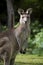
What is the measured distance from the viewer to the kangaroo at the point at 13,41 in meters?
7.10

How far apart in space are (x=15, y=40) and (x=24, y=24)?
0.41m

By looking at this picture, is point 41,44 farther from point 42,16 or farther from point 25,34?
point 42,16

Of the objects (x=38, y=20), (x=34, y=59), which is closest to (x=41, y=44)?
(x=34, y=59)

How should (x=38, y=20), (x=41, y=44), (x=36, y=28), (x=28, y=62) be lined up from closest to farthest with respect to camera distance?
(x=28, y=62)
(x=41, y=44)
(x=36, y=28)
(x=38, y=20)

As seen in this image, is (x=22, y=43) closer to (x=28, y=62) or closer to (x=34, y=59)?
(x=28, y=62)

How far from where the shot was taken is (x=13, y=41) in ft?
23.5

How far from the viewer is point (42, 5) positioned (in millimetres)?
17844

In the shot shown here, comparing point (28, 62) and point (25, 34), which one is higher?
point (25, 34)

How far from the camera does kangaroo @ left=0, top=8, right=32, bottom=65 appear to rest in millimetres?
7098

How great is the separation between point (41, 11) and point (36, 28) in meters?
2.80

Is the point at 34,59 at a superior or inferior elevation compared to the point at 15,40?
inferior

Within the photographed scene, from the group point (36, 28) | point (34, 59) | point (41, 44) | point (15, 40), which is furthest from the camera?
point (36, 28)

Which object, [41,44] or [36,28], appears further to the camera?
[36,28]

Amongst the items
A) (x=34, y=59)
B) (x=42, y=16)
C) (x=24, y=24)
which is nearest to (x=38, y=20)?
(x=42, y=16)
